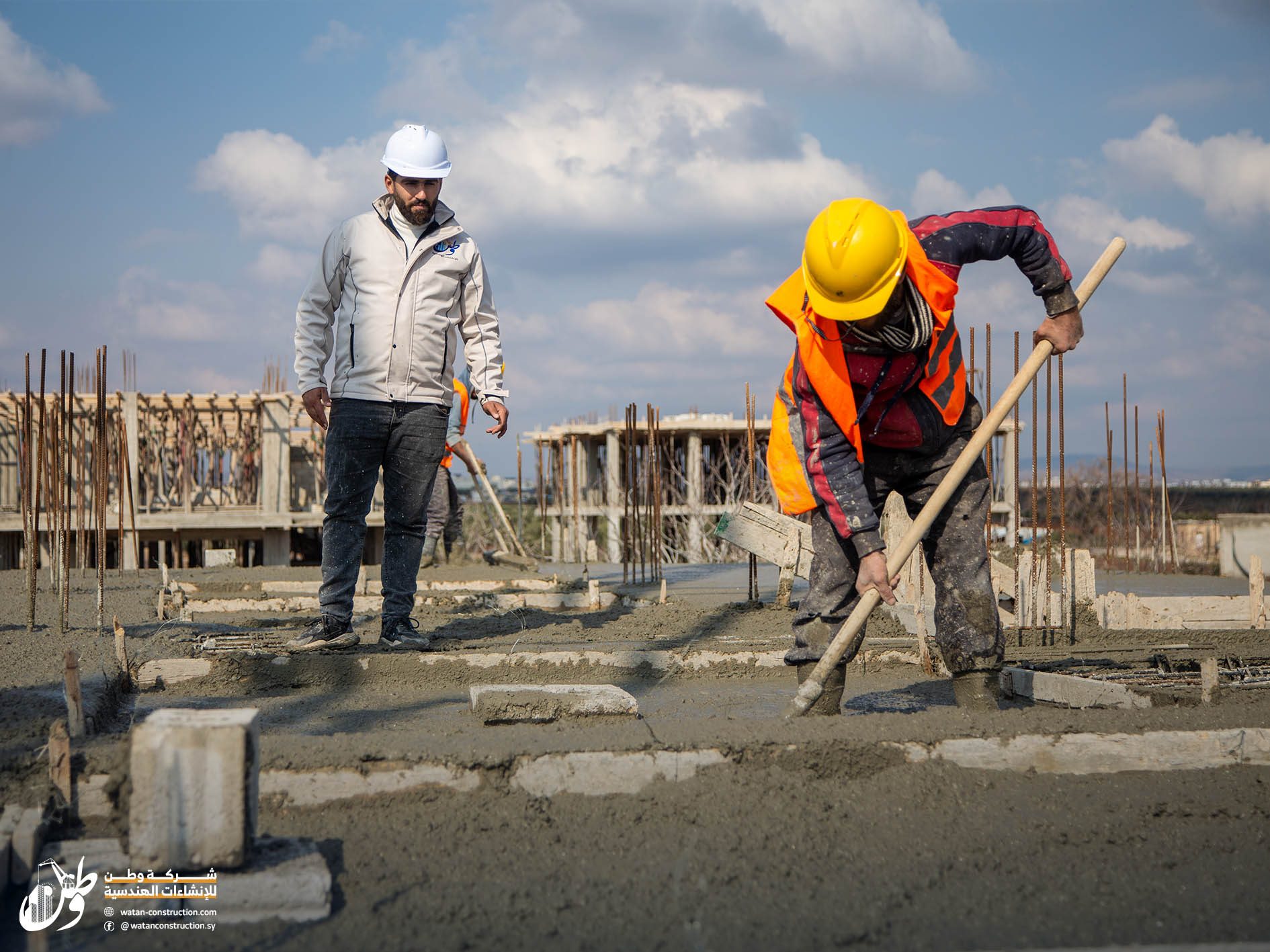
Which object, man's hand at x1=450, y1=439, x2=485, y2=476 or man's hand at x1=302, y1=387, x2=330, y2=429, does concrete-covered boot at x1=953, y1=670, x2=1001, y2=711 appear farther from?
man's hand at x1=450, y1=439, x2=485, y2=476

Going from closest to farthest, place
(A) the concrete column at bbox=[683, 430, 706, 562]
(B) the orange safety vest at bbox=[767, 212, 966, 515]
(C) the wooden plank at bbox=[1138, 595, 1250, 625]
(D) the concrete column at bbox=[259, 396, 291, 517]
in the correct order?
(B) the orange safety vest at bbox=[767, 212, 966, 515] → (C) the wooden plank at bbox=[1138, 595, 1250, 625] → (D) the concrete column at bbox=[259, 396, 291, 517] → (A) the concrete column at bbox=[683, 430, 706, 562]

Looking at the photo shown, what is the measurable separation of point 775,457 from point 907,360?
0.53m

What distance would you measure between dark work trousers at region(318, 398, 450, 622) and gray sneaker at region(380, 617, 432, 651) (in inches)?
1.3

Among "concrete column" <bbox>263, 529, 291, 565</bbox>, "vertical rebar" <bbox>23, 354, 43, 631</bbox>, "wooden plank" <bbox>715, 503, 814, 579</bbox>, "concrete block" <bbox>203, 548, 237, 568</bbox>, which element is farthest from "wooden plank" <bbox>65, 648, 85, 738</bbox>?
"concrete column" <bbox>263, 529, 291, 565</bbox>

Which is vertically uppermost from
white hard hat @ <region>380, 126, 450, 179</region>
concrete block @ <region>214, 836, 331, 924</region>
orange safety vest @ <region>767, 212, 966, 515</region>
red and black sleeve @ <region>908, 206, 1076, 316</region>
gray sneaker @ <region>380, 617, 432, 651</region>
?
white hard hat @ <region>380, 126, 450, 179</region>

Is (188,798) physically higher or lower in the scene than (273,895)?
higher

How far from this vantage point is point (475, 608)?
6703mm

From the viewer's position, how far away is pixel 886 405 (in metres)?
3.25

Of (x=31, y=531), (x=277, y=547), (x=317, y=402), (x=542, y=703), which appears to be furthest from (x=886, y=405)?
(x=277, y=547)

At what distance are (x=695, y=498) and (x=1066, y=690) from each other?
1645 cm

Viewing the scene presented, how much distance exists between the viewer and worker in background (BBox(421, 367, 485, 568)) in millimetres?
8906

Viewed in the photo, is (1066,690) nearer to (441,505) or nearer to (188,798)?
(188,798)

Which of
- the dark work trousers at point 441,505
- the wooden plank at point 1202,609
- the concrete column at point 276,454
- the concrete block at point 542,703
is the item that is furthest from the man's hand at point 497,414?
the concrete column at point 276,454

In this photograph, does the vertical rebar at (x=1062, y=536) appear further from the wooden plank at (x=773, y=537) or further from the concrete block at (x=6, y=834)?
the concrete block at (x=6, y=834)
